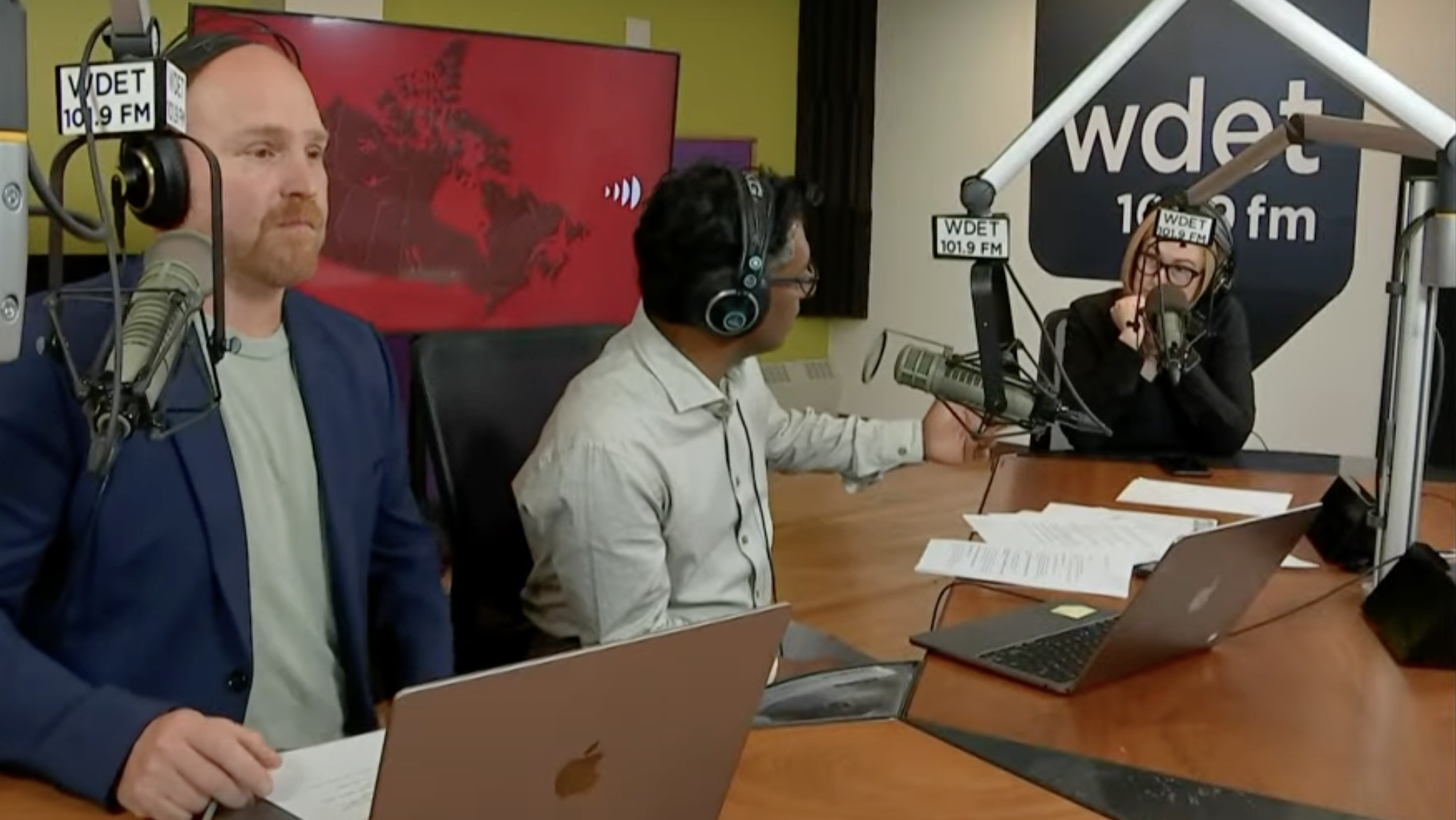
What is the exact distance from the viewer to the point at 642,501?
5.79ft

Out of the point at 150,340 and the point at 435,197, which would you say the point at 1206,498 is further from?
the point at 435,197

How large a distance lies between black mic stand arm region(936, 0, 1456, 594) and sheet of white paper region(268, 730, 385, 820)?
0.72 m

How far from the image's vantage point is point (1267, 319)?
422 cm

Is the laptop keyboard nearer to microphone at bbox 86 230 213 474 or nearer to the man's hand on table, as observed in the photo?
the man's hand on table

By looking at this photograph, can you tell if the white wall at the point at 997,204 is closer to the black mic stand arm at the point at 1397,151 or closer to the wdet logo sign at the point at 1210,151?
the wdet logo sign at the point at 1210,151

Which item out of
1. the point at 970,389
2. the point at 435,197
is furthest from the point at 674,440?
the point at 435,197

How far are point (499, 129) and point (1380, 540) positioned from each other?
242 centimetres

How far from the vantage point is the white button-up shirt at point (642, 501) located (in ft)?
5.69

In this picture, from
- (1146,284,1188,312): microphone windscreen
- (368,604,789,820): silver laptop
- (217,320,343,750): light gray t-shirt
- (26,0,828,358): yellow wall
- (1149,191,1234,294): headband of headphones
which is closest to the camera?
(368,604,789,820): silver laptop

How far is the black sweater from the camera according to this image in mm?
2750

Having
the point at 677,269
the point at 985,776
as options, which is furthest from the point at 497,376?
the point at 985,776

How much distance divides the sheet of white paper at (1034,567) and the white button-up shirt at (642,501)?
0.79 ft

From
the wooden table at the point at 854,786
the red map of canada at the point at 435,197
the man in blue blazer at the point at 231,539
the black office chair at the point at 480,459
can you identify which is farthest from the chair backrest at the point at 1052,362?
the red map of canada at the point at 435,197

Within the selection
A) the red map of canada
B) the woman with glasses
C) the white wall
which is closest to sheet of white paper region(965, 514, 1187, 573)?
the woman with glasses
